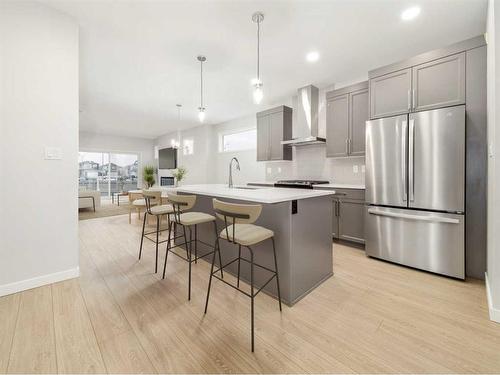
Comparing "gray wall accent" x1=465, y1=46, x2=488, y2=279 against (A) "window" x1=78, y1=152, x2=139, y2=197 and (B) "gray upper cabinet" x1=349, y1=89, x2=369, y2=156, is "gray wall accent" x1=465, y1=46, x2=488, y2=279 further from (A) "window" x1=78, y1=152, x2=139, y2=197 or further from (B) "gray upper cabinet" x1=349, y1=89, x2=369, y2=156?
(A) "window" x1=78, y1=152, x2=139, y2=197

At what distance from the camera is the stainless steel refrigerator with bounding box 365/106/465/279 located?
2.28 m

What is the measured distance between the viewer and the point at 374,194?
9.27 ft

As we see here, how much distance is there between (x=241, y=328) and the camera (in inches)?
62.1

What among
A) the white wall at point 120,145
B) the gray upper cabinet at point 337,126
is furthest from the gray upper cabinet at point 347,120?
the white wall at point 120,145

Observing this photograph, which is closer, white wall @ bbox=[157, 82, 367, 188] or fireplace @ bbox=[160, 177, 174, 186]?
white wall @ bbox=[157, 82, 367, 188]

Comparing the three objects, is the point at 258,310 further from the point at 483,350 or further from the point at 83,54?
the point at 83,54

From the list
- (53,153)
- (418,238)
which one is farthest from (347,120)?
(53,153)

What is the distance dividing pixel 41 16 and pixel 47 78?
1.90 feet

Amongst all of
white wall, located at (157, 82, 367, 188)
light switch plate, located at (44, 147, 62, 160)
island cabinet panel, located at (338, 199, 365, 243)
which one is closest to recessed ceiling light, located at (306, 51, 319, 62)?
white wall, located at (157, 82, 367, 188)

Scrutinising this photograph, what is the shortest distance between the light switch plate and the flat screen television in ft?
21.3

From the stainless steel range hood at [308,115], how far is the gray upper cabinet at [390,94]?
44.7 inches

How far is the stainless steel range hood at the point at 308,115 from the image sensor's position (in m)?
4.02

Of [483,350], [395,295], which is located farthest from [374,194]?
[483,350]

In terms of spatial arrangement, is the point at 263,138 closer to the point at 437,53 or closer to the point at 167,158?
the point at 437,53
